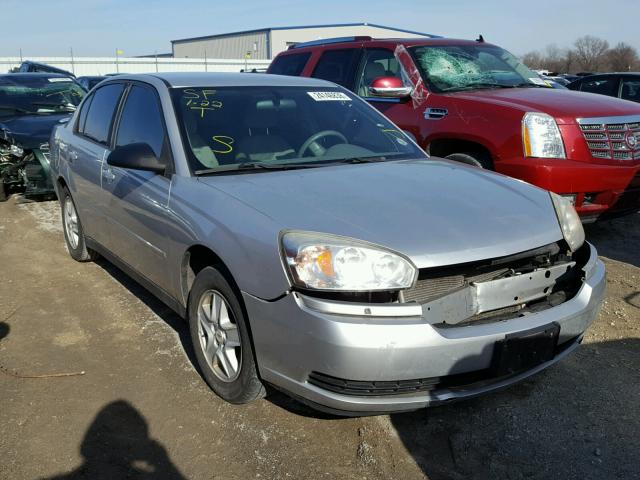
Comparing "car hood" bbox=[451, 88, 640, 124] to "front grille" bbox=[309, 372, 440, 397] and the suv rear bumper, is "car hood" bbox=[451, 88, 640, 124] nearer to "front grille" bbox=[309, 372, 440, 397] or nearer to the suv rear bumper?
the suv rear bumper

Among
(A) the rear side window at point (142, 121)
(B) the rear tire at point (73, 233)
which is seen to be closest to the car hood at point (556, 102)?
(A) the rear side window at point (142, 121)

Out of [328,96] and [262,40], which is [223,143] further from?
[262,40]

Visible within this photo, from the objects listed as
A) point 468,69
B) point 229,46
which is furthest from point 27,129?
point 229,46

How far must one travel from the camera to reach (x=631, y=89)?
10.8 m

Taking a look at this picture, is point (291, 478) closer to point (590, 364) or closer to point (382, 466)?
point (382, 466)

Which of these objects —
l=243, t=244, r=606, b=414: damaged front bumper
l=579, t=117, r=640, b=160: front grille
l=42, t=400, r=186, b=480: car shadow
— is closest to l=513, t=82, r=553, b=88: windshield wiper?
l=579, t=117, r=640, b=160: front grille

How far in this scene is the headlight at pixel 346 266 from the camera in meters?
2.48

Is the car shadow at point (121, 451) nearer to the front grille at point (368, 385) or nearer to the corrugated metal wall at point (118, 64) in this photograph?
the front grille at point (368, 385)

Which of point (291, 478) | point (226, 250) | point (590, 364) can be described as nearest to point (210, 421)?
point (291, 478)

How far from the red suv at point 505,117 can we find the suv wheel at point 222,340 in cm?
275

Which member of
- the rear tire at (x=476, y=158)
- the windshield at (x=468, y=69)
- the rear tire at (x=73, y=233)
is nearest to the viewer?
the rear tire at (x=476, y=158)

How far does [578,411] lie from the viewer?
3.08 m

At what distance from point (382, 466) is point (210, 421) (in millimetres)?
876

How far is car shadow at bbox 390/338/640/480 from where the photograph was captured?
8.73 feet
